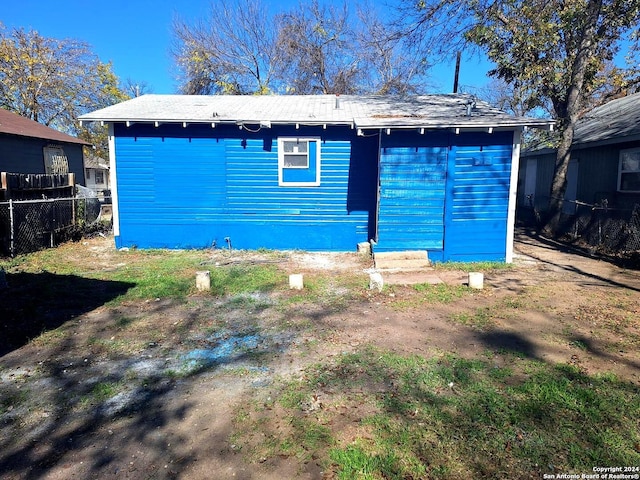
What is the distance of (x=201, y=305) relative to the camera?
19.3 feet

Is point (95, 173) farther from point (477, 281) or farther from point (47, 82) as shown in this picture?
point (477, 281)

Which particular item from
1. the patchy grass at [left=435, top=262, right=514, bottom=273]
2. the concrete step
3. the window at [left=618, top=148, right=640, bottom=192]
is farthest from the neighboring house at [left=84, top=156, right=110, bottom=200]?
the window at [left=618, top=148, right=640, bottom=192]

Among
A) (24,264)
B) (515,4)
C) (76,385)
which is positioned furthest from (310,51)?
(76,385)

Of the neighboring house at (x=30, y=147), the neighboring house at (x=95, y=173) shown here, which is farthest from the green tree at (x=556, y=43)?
the neighboring house at (x=95, y=173)

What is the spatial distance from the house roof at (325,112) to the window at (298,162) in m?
0.59

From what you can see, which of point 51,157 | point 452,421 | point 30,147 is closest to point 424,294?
point 452,421

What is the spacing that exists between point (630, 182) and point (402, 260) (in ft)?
26.4

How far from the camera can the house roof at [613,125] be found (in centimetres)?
1096

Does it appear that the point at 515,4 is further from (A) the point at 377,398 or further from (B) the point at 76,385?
(B) the point at 76,385

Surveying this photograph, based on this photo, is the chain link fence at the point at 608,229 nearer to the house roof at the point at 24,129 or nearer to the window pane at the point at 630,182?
the window pane at the point at 630,182

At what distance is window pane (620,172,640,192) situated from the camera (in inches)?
438

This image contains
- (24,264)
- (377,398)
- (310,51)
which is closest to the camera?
(377,398)

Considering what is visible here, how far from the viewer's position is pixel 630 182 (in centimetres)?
1138

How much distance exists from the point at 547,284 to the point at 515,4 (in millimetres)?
6909
